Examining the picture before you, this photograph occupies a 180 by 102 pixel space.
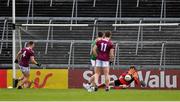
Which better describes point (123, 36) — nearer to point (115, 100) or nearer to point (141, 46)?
point (141, 46)

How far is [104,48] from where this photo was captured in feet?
68.8

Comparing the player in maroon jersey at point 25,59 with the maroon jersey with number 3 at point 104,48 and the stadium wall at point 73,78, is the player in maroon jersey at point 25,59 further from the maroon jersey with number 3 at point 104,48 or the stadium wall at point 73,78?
the maroon jersey with number 3 at point 104,48

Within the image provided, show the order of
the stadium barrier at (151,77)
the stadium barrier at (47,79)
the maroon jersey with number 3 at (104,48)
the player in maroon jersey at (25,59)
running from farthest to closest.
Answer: the stadium barrier at (47,79) → the stadium barrier at (151,77) → the player in maroon jersey at (25,59) → the maroon jersey with number 3 at (104,48)

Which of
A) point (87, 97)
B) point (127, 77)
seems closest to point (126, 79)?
point (127, 77)

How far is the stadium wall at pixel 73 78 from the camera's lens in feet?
88.0

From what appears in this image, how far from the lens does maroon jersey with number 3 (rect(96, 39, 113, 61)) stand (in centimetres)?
2088

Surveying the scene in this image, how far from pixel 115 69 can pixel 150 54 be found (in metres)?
2.42

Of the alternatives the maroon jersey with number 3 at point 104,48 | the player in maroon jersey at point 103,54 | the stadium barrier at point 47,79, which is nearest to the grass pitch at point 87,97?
the player in maroon jersey at point 103,54

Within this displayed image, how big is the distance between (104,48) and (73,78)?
6.32 metres

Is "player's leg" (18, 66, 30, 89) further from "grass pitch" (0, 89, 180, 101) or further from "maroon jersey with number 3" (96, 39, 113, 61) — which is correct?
"grass pitch" (0, 89, 180, 101)

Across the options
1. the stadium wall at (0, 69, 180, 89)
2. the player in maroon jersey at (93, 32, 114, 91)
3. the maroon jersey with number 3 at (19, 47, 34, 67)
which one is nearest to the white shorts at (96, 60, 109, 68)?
the player in maroon jersey at (93, 32, 114, 91)

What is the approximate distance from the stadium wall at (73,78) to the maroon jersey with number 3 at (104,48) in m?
6.06

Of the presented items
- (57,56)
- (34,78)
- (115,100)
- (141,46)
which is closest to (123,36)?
(141,46)

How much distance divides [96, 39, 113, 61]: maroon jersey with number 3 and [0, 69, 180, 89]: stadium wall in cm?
606
